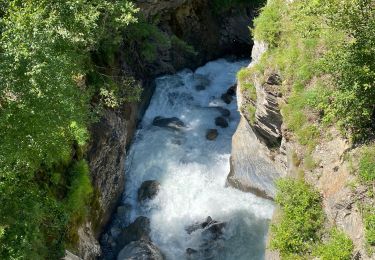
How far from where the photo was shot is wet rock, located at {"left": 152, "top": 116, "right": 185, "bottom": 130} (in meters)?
Result: 22.5

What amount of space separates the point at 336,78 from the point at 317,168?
2.83 m

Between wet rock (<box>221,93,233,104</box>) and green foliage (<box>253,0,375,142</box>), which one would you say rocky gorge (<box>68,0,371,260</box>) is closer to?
wet rock (<box>221,93,233,104</box>)

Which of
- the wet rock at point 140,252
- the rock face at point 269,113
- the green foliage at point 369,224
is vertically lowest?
the wet rock at point 140,252

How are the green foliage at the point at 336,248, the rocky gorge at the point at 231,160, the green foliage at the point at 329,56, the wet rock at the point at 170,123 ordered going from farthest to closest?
the wet rock at the point at 170,123, the rocky gorge at the point at 231,160, the green foliage at the point at 336,248, the green foliage at the point at 329,56

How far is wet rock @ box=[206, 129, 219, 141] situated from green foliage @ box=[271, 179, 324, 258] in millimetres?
8718

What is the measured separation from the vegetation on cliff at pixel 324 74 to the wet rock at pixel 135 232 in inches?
258

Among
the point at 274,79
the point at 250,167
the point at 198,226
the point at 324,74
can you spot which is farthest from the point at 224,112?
the point at 324,74

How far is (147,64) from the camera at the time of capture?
2436 centimetres

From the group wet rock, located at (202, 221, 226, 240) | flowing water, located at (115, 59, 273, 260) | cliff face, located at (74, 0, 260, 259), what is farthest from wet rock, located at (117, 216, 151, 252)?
wet rock, located at (202, 221, 226, 240)

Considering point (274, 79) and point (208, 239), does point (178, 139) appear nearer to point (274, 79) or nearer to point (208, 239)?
point (208, 239)

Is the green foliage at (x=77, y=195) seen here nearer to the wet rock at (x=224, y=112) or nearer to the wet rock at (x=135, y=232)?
the wet rock at (x=135, y=232)

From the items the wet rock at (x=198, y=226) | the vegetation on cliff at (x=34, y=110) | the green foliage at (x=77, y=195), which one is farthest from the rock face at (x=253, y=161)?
the vegetation on cliff at (x=34, y=110)

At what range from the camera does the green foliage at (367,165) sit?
11.2 m

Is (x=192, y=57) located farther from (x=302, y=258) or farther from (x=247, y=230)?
(x=302, y=258)
